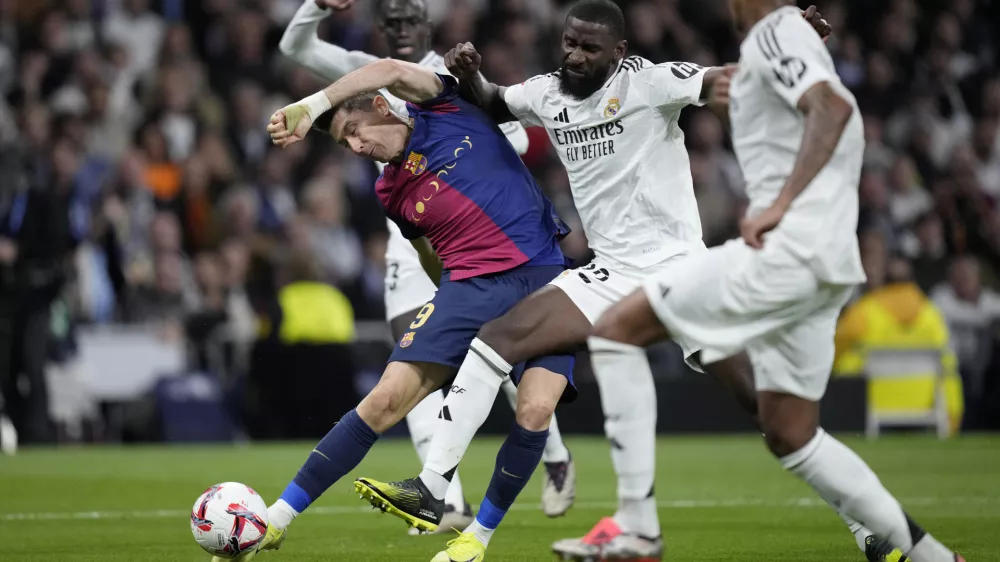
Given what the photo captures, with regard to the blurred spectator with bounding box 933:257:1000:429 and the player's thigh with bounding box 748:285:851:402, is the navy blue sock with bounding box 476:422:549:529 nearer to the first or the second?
the player's thigh with bounding box 748:285:851:402

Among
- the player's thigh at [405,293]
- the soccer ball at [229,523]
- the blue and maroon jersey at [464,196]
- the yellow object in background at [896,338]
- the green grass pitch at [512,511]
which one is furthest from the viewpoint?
the yellow object in background at [896,338]

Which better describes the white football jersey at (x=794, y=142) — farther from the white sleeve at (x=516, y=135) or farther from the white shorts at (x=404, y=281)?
the white shorts at (x=404, y=281)

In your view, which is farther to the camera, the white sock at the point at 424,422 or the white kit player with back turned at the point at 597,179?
the white sock at the point at 424,422

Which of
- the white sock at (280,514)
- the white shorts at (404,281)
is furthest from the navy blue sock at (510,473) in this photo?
the white shorts at (404,281)

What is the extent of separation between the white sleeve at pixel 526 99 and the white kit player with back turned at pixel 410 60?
1.39 meters

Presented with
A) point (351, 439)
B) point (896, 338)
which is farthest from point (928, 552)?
point (896, 338)

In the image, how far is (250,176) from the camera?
689 inches

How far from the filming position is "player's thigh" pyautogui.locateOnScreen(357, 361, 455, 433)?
21.8 feet

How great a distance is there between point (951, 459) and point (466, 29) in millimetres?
8642

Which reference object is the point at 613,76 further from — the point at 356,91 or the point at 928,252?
the point at 928,252

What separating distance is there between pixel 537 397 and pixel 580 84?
1473 mm

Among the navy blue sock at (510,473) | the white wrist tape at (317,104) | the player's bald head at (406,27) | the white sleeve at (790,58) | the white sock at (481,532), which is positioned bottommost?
the white sock at (481,532)

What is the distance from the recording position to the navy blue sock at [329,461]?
659cm

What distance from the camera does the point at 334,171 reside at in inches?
689
